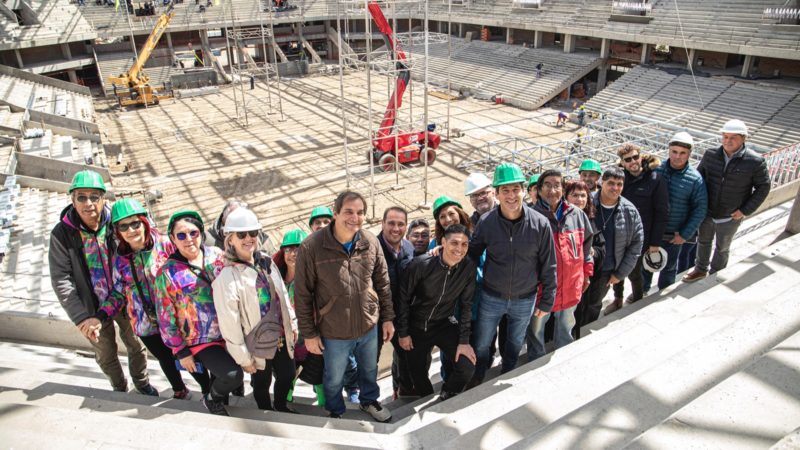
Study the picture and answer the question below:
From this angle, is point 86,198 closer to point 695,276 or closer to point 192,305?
point 192,305

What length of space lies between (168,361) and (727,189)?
4918mm

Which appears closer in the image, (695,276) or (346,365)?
(346,365)

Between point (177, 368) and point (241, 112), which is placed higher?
point (177, 368)

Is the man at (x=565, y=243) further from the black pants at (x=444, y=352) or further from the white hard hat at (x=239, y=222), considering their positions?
the white hard hat at (x=239, y=222)

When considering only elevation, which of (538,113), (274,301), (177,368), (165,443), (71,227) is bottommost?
(538,113)

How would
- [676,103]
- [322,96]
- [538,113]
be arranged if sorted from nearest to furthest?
[676,103] → [538,113] → [322,96]

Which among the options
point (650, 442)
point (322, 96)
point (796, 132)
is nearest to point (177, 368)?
point (650, 442)

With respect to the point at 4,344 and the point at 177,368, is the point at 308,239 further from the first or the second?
the point at 4,344

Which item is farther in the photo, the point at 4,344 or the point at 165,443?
the point at 4,344

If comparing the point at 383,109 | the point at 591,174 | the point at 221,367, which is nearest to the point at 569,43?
Answer: the point at 383,109

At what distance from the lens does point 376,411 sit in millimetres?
3383

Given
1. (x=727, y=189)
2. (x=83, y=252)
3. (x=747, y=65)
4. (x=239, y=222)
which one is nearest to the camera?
(x=239, y=222)

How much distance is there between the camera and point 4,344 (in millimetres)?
4895

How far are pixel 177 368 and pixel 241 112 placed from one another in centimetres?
1961
